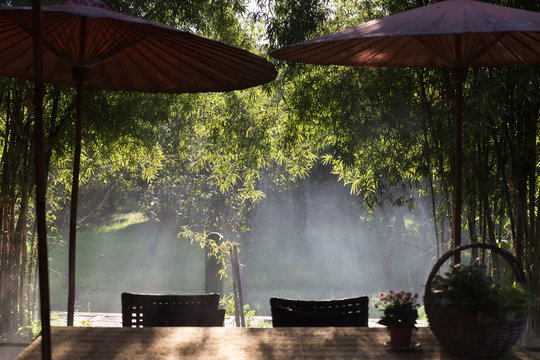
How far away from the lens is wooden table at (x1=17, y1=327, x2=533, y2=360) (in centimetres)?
192

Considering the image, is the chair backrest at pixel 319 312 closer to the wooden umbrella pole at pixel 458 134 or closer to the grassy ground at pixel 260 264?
the wooden umbrella pole at pixel 458 134

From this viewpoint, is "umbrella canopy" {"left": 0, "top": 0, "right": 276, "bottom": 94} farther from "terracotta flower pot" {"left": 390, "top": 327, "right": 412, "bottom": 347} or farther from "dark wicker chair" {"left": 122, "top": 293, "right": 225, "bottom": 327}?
"terracotta flower pot" {"left": 390, "top": 327, "right": 412, "bottom": 347}

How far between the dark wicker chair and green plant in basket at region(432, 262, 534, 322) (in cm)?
111

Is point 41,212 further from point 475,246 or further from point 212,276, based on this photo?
point 212,276

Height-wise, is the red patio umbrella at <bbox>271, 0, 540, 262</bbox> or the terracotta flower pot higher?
the red patio umbrella at <bbox>271, 0, 540, 262</bbox>

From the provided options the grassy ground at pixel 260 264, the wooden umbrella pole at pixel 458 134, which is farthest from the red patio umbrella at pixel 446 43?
the grassy ground at pixel 260 264

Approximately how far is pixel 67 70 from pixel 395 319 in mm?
2160

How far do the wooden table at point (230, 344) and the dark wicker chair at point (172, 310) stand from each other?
1.21ft

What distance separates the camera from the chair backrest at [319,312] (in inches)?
97.5

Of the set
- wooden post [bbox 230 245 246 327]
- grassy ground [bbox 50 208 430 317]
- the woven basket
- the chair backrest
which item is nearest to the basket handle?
the woven basket

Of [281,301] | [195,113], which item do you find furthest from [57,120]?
[281,301]

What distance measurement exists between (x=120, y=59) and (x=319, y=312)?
1.59 m

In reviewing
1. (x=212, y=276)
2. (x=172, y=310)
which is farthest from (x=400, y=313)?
(x=212, y=276)

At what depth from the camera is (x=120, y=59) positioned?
10.1 feet
